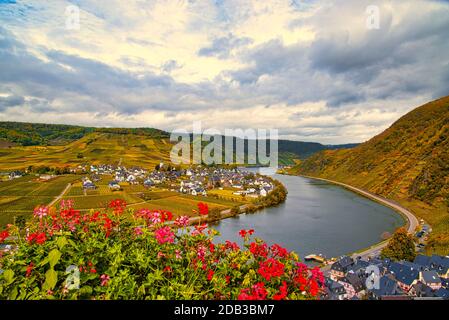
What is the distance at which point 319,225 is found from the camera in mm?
44344

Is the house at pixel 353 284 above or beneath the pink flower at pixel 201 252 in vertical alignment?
beneath

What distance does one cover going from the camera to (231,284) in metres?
3.39

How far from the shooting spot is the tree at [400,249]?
29392mm

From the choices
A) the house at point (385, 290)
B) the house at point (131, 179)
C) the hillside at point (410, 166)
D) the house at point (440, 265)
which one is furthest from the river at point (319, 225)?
the house at point (131, 179)

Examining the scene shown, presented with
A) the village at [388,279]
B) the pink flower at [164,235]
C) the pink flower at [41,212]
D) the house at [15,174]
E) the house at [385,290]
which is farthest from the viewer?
the house at [15,174]

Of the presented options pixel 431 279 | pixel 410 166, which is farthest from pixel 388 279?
pixel 410 166

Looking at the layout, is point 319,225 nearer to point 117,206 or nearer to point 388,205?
point 388,205

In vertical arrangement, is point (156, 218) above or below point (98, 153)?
above

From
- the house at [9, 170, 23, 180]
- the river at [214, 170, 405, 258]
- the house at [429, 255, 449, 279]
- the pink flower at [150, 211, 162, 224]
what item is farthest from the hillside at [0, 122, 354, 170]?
the pink flower at [150, 211, 162, 224]

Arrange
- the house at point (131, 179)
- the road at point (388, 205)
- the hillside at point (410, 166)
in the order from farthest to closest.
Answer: the house at point (131, 179) < the hillside at point (410, 166) < the road at point (388, 205)

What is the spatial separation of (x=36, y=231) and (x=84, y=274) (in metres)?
1.29

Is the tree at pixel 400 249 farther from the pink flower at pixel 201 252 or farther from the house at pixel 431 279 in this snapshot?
the pink flower at pixel 201 252

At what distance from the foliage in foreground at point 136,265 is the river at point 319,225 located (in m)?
28.0

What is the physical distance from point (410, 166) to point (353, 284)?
76.0 meters
